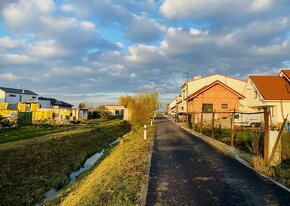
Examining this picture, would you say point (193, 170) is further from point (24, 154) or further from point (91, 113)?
point (91, 113)

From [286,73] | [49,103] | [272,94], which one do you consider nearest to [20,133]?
[272,94]

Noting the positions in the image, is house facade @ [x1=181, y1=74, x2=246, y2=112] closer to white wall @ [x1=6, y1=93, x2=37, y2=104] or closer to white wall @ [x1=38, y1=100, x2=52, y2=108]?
white wall @ [x1=6, y1=93, x2=37, y2=104]

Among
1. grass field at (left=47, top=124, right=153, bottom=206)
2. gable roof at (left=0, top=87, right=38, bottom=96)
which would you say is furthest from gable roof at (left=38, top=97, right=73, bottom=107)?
grass field at (left=47, top=124, right=153, bottom=206)

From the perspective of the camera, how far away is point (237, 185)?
8586 mm

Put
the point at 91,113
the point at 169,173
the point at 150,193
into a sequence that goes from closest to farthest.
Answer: the point at 150,193
the point at 169,173
the point at 91,113

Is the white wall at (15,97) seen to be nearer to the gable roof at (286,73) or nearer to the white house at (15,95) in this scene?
the white house at (15,95)

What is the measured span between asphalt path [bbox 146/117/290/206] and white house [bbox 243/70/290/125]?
22.8 meters

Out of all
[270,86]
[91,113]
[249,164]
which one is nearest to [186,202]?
[249,164]

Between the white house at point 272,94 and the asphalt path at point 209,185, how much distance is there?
22.8 meters

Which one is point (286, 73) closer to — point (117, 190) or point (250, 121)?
point (250, 121)

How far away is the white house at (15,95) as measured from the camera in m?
85.9

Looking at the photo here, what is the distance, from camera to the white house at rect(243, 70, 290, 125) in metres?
34.1

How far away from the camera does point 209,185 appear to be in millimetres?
8586

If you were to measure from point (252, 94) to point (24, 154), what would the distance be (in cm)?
3068
